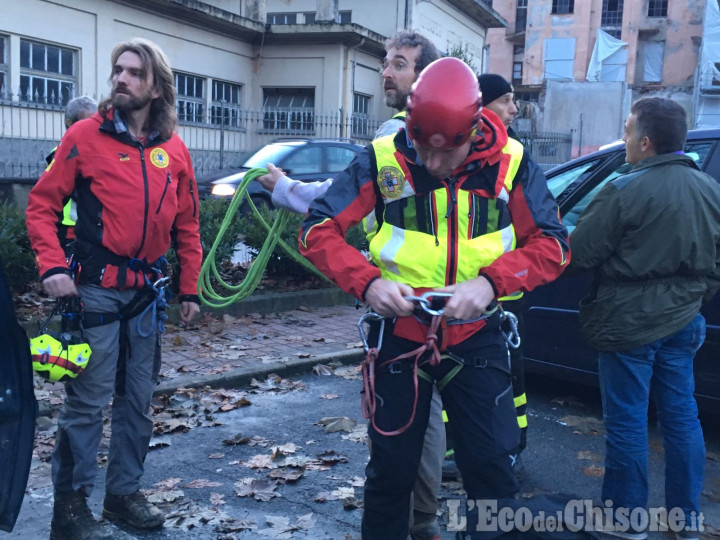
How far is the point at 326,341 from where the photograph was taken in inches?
287

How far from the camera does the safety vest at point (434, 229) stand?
262 centimetres

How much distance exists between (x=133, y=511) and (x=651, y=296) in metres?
2.55

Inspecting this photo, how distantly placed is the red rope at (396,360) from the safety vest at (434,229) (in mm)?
171

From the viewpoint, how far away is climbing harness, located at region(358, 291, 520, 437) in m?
2.58

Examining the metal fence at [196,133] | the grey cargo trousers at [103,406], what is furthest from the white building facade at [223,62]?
the grey cargo trousers at [103,406]

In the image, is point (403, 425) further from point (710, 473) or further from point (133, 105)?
point (710, 473)

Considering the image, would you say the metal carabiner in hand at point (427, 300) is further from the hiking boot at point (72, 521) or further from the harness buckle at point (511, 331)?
the hiking boot at point (72, 521)

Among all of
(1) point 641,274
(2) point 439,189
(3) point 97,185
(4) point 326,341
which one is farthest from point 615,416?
(4) point 326,341

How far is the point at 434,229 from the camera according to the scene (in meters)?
2.63

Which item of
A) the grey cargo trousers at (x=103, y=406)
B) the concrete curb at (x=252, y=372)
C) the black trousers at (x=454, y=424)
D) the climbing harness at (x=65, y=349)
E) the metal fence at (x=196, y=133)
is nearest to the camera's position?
the black trousers at (x=454, y=424)

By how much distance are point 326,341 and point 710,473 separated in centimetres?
365

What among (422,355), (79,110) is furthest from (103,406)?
(79,110)

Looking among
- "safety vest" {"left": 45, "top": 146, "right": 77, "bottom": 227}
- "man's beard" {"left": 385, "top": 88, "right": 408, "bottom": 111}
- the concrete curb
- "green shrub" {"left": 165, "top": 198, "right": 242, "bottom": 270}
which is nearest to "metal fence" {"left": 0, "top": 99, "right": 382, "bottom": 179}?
"green shrub" {"left": 165, "top": 198, "right": 242, "bottom": 270}

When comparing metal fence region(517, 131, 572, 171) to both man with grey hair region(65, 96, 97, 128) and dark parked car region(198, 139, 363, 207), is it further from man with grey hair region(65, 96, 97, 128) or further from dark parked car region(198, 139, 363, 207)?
man with grey hair region(65, 96, 97, 128)
